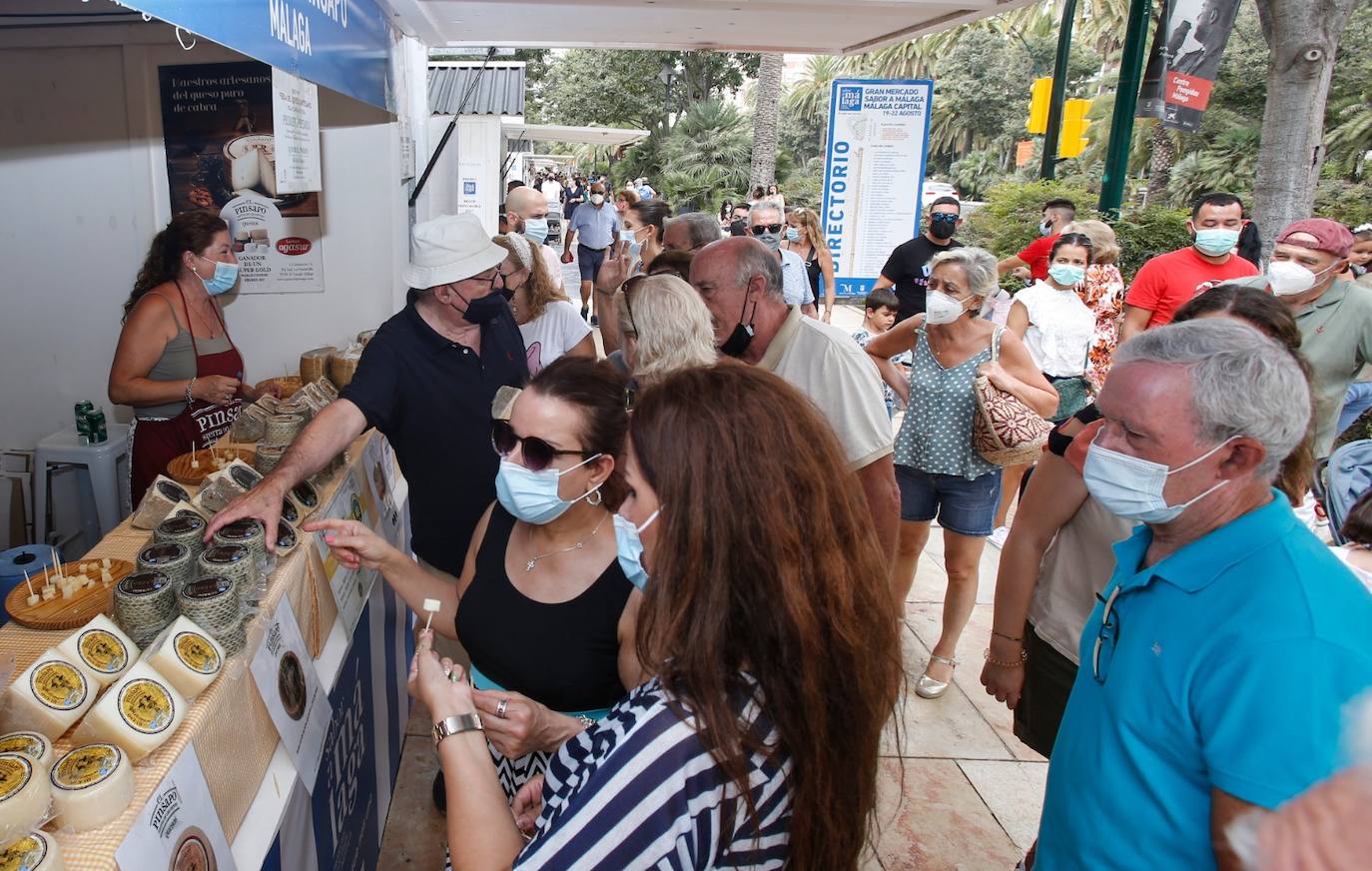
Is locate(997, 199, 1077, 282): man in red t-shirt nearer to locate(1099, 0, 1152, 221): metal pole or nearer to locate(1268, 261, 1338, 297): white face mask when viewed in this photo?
locate(1099, 0, 1152, 221): metal pole

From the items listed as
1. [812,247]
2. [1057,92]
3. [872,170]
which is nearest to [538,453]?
[872,170]

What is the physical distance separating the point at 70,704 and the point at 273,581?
2.00 feet

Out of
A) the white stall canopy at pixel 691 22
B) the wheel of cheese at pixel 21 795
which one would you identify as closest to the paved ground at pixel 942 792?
the wheel of cheese at pixel 21 795

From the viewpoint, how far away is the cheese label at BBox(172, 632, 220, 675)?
5.59 feet

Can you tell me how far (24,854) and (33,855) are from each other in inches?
0.5

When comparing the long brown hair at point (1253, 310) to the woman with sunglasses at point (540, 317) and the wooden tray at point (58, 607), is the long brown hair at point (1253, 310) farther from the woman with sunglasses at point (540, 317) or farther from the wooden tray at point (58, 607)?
the woman with sunglasses at point (540, 317)

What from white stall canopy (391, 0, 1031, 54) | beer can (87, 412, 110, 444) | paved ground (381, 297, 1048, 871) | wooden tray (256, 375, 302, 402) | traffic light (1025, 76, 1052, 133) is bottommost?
paved ground (381, 297, 1048, 871)

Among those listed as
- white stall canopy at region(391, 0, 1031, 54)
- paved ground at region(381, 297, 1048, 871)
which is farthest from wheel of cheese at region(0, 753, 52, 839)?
white stall canopy at region(391, 0, 1031, 54)

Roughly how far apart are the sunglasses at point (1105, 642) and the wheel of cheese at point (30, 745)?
1856 millimetres

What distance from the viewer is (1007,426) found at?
3584 mm

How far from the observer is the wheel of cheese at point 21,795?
125cm

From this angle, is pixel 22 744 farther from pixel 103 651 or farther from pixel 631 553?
pixel 631 553

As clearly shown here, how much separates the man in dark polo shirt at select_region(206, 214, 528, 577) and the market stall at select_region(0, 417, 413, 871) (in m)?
0.28

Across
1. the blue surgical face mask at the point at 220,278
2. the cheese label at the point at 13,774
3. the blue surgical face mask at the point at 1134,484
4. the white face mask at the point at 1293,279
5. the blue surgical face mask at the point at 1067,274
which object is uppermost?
the white face mask at the point at 1293,279
